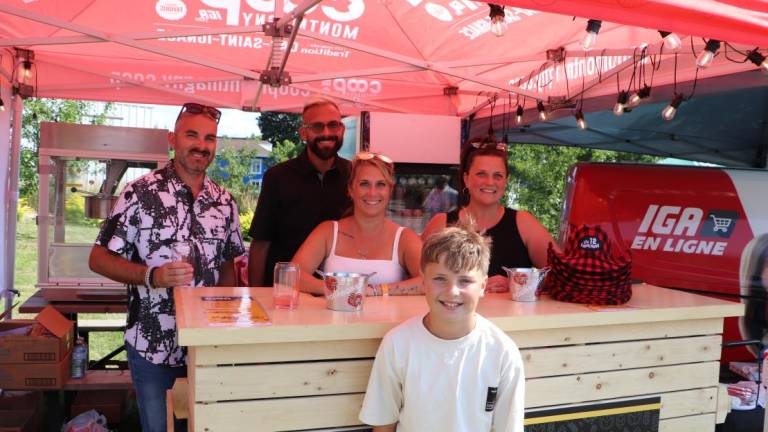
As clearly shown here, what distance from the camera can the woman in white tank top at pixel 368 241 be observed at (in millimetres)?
2596

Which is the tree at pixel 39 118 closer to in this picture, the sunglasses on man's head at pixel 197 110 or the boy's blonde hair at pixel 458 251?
the sunglasses on man's head at pixel 197 110

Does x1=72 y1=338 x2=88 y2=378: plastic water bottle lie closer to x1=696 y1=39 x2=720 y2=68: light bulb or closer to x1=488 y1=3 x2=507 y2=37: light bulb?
x1=488 y1=3 x2=507 y2=37: light bulb

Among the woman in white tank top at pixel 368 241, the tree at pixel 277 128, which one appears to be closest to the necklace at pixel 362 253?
the woman in white tank top at pixel 368 241

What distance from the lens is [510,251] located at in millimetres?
2838

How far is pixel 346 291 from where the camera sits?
2125 mm

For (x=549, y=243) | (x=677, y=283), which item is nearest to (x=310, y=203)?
(x=549, y=243)

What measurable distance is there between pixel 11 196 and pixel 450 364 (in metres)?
4.55

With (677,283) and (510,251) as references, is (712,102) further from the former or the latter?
(510,251)

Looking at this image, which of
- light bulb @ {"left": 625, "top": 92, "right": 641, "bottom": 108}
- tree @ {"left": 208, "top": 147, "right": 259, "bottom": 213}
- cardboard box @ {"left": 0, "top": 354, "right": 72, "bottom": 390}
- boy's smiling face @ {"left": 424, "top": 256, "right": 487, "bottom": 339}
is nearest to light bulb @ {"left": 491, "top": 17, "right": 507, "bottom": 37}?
boy's smiling face @ {"left": 424, "top": 256, "right": 487, "bottom": 339}

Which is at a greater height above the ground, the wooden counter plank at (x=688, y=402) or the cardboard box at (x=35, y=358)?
the wooden counter plank at (x=688, y=402)

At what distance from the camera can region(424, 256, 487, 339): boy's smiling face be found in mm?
1907

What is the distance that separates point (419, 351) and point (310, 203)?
1.57m

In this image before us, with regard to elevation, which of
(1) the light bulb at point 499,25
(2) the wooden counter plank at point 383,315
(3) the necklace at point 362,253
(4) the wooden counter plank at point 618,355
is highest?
(1) the light bulb at point 499,25

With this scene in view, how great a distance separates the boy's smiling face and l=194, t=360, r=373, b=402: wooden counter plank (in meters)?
0.28
